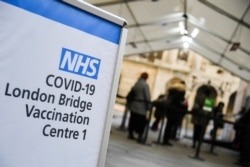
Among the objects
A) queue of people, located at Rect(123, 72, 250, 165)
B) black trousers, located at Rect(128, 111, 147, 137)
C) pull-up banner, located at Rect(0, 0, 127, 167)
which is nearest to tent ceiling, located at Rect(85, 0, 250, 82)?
queue of people, located at Rect(123, 72, 250, 165)

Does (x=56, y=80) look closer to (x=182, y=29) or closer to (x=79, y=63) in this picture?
(x=79, y=63)

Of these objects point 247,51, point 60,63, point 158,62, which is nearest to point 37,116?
point 60,63

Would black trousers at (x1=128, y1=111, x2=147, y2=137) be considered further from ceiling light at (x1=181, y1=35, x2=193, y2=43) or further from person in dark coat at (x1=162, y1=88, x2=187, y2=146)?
ceiling light at (x1=181, y1=35, x2=193, y2=43)

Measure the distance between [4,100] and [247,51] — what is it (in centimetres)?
1088

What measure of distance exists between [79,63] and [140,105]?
24.2 ft

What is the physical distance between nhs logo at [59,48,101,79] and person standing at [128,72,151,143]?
7.23 m

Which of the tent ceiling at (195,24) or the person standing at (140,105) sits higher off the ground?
the tent ceiling at (195,24)

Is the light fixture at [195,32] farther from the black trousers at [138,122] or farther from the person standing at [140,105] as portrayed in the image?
the black trousers at [138,122]

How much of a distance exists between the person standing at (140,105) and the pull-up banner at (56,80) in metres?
7.16

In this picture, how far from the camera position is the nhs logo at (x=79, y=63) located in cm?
184

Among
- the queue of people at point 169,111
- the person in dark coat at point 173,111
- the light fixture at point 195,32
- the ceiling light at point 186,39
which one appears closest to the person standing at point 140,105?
the queue of people at point 169,111

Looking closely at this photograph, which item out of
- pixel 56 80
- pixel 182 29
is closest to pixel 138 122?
pixel 182 29

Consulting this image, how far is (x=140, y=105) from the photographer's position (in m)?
9.23

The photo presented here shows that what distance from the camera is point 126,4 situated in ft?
32.8
